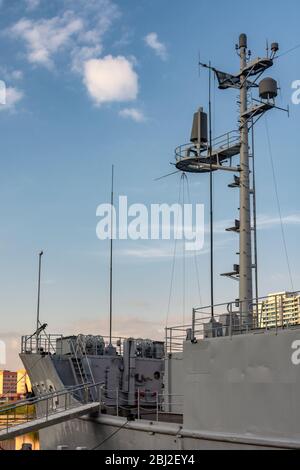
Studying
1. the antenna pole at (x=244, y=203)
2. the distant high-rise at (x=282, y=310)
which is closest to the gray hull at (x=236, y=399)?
the distant high-rise at (x=282, y=310)

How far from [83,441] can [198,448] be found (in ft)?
20.0

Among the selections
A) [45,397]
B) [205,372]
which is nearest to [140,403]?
[45,397]

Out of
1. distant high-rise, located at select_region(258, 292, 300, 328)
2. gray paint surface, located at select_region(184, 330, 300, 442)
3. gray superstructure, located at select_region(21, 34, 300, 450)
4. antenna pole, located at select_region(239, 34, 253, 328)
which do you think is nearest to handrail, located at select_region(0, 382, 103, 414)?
gray superstructure, located at select_region(21, 34, 300, 450)

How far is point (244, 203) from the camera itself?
1859 cm

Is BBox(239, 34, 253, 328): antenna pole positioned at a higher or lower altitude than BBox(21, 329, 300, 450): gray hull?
higher

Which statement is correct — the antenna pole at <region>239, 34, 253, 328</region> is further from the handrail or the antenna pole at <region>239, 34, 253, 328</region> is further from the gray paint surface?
the handrail

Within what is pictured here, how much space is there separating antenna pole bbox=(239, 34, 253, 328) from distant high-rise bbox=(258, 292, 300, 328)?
2.67 meters

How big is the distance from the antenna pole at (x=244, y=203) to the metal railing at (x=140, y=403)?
152 inches

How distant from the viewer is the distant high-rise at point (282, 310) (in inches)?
514

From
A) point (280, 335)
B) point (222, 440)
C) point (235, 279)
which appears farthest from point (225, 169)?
point (222, 440)

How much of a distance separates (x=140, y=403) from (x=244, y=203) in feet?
26.8

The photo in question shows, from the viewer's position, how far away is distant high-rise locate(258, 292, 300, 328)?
42.8ft

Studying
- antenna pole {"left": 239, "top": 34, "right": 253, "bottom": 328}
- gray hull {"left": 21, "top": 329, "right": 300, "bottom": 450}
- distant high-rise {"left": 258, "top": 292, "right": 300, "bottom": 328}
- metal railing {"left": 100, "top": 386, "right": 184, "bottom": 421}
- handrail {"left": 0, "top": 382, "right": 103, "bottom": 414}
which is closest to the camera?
gray hull {"left": 21, "top": 329, "right": 300, "bottom": 450}
